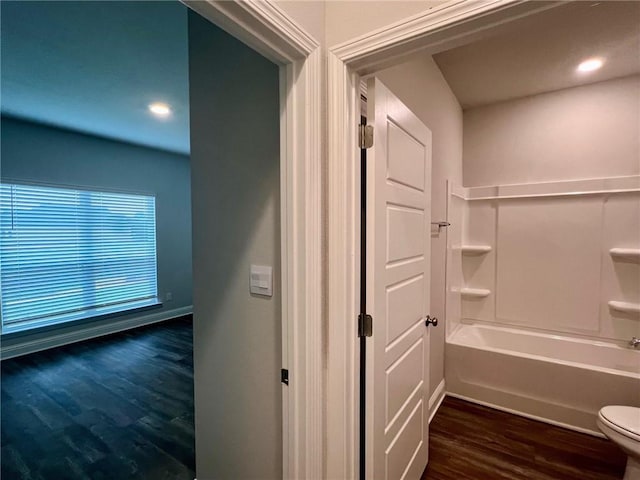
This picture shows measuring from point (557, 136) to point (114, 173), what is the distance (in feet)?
17.7

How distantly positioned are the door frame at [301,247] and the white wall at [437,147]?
3.58ft

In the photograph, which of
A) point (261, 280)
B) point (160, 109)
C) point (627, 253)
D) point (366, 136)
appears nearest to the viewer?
point (366, 136)

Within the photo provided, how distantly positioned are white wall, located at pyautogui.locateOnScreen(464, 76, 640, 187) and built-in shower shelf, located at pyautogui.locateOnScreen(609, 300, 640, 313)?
44.1 inches

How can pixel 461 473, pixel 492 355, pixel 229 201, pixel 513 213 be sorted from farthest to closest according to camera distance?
pixel 513 213 → pixel 492 355 → pixel 461 473 → pixel 229 201

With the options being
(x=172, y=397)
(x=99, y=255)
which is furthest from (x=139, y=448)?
(x=99, y=255)

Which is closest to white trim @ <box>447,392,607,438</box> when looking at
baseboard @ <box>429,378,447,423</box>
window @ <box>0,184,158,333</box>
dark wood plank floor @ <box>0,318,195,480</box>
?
baseboard @ <box>429,378,447,423</box>

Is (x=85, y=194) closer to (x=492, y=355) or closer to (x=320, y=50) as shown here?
(x=320, y=50)

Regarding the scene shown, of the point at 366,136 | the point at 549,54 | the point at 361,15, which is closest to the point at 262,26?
the point at 361,15

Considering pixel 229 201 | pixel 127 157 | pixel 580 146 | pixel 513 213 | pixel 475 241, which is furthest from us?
pixel 127 157

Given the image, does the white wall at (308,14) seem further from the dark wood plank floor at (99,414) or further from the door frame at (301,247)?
the dark wood plank floor at (99,414)

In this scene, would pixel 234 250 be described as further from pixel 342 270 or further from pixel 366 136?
pixel 366 136

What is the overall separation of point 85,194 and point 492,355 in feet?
16.9

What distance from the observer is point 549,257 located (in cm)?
287

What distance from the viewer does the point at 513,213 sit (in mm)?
3027
